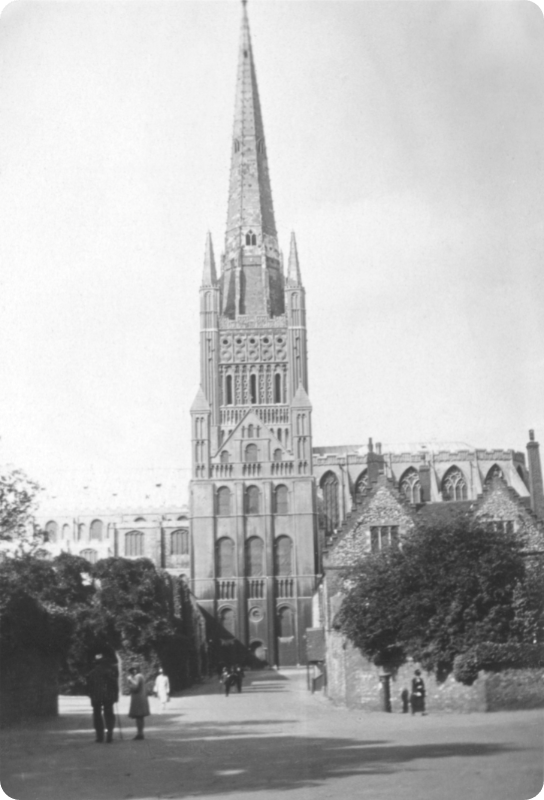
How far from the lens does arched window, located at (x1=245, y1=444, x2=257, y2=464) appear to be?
10388cm

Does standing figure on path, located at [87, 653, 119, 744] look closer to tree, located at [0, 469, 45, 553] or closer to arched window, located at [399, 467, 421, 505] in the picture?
tree, located at [0, 469, 45, 553]

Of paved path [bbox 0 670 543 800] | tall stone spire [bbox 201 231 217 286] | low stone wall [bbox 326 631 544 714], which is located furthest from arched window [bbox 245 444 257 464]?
paved path [bbox 0 670 543 800]

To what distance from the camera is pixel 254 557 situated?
337 feet

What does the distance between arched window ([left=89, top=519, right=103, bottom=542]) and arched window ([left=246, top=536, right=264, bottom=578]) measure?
3029cm

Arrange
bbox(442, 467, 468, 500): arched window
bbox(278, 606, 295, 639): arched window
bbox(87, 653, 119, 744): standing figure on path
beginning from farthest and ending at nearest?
bbox(442, 467, 468, 500): arched window, bbox(278, 606, 295, 639): arched window, bbox(87, 653, 119, 744): standing figure on path

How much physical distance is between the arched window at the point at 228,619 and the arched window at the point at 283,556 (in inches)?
240

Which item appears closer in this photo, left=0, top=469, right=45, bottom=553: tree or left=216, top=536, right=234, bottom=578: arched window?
left=0, top=469, right=45, bottom=553: tree

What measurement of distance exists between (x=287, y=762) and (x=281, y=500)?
85.4 metres

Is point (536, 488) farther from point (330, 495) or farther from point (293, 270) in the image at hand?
point (293, 270)

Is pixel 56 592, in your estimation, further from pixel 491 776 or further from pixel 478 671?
pixel 491 776

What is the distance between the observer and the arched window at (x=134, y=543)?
12406 cm

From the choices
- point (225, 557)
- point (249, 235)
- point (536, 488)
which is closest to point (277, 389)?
point (249, 235)

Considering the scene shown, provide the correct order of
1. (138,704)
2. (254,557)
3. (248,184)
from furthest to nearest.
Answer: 1. (248,184)
2. (254,557)
3. (138,704)

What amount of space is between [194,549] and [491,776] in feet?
284
